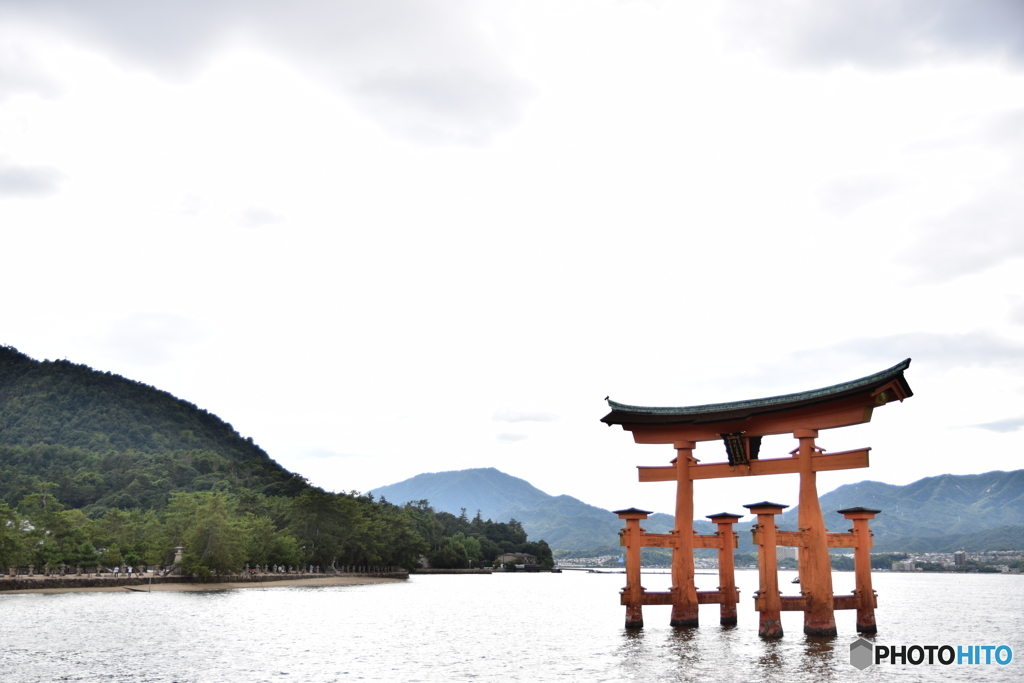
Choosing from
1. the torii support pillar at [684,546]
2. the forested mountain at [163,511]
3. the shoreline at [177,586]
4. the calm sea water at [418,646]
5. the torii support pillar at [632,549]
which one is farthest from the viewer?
the forested mountain at [163,511]

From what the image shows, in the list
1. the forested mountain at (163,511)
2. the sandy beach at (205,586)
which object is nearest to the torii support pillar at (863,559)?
the sandy beach at (205,586)

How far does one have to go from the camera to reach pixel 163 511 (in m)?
115

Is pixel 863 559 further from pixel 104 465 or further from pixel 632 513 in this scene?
pixel 104 465

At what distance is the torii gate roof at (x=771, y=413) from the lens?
26.8 m

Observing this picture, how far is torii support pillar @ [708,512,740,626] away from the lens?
34.0m

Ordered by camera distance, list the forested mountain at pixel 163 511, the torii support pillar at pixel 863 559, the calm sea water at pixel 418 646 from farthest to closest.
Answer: the forested mountain at pixel 163 511 → the torii support pillar at pixel 863 559 → the calm sea water at pixel 418 646

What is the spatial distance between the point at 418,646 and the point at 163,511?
9271cm

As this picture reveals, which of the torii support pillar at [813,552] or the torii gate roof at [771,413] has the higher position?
the torii gate roof at [771,413]

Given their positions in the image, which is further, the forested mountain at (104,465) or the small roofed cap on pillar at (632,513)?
the forested mountain at (104,465)

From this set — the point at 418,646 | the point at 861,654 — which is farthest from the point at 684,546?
the point at 418,646

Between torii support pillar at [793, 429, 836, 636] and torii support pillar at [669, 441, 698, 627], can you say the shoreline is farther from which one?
torii support pillar at [793, 429, 836, 636]

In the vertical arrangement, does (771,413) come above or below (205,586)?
above

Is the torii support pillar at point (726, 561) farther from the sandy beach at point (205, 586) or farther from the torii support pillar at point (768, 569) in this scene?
the sandy beach at point (205, 586)

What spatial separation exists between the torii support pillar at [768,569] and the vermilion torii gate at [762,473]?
37mm
